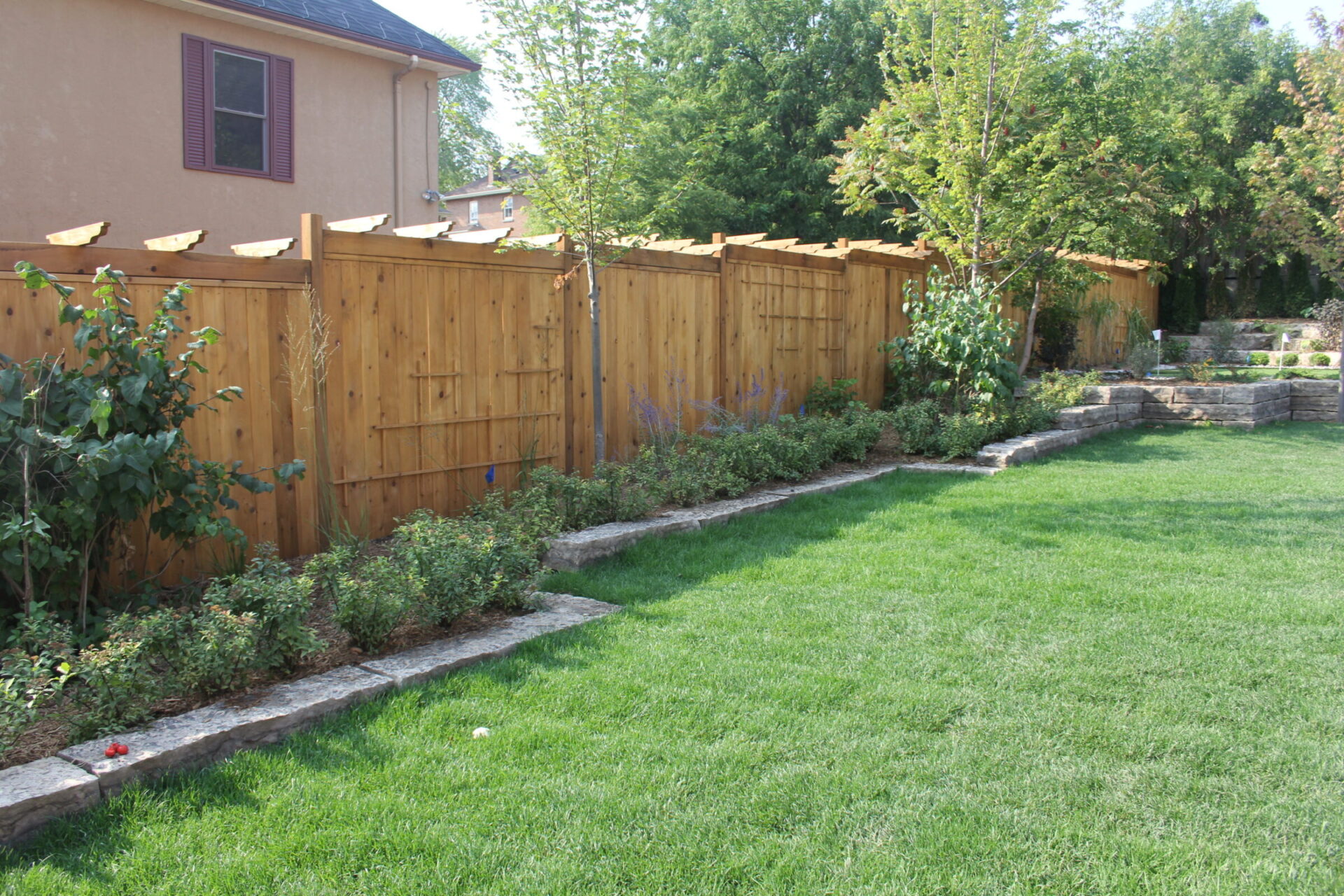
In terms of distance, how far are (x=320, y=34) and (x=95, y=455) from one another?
752 cm

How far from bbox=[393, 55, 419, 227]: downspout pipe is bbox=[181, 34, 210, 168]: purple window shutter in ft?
6.75

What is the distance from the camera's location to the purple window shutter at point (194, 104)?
352 inches

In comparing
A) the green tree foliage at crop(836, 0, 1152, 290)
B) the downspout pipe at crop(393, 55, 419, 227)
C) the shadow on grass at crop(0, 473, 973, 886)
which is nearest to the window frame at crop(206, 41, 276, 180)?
the downspout pipe at crop(393, 55, 419, 227)

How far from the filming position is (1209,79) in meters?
26.4

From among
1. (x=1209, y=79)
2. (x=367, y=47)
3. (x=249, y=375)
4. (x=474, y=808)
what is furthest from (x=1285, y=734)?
(x=1209, y=79)

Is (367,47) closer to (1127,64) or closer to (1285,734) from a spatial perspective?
(1127,64)

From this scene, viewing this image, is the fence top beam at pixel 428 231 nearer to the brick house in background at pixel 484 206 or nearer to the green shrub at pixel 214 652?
the green shrub at pixel 214 652

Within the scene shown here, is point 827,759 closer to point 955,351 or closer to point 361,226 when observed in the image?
point 361,226

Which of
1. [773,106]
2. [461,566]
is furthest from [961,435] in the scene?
[773,106]

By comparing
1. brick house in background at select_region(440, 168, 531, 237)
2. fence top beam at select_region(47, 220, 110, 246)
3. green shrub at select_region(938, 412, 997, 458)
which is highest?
brick house in background at select_region(440, 168, 531, 237)

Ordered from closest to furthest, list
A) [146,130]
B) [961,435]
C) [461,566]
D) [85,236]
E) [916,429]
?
[461,566]
[85,236]
[961,435]
[146,130]
[916,429]

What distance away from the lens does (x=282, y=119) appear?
31.6ft

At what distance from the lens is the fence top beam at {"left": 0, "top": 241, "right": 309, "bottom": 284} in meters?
4.06

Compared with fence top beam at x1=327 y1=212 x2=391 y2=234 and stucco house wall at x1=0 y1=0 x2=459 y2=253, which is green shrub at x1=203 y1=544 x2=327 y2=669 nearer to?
fence top beam at x1=327 y1=212 x2=391 y2=234
